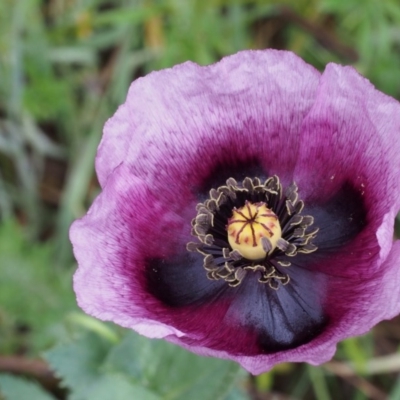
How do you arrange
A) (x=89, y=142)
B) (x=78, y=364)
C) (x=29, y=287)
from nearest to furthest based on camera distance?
(x=78, y=364) → (x=29, y=287) → (x=89, y=142)

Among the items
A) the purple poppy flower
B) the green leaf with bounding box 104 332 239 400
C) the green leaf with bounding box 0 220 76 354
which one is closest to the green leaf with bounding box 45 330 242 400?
the green leaf with bounding box 104 332 239 400

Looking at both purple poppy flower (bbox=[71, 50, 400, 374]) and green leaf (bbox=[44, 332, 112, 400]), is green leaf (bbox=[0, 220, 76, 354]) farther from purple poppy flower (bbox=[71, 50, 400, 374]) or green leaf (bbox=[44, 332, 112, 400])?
purple poppy flower (bbox=[71, 50, 400, 374])

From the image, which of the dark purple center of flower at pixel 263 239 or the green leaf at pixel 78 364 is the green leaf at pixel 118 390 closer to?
the green leaf at pixel 78 364

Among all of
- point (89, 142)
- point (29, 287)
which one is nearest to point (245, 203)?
point (29, 287)

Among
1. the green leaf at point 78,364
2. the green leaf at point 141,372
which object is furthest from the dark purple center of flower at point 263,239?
the green leaf at point 78,364

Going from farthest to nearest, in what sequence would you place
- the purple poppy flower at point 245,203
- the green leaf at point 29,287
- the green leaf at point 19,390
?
the green leaf at point 29,287 → the green leaf at point 19,390 → the purple poppy flower at point 245,203

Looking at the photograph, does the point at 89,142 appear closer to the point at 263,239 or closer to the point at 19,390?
the point at 19,390
